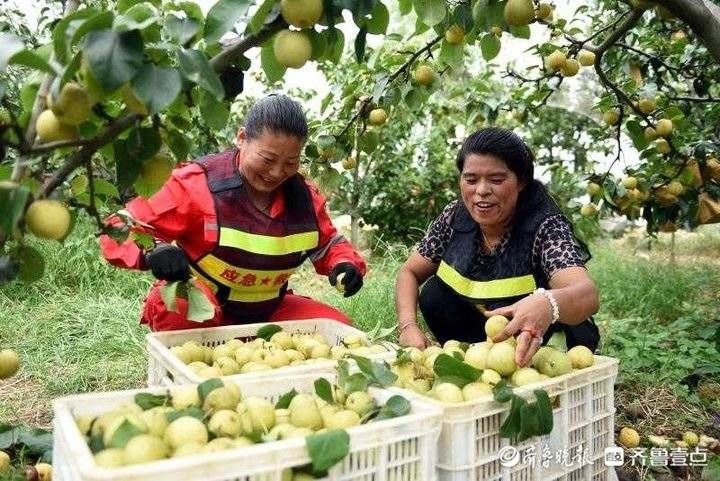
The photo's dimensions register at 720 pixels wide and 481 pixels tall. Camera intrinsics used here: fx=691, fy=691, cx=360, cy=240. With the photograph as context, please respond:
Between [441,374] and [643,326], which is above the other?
[441,374]

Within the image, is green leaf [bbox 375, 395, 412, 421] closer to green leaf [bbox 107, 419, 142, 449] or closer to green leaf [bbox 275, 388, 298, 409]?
green leaf [bbox 275, 388, 298, 409]

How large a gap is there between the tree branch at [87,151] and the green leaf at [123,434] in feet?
1.36

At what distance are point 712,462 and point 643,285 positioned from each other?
2753mm

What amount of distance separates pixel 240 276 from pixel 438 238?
0.74 metres

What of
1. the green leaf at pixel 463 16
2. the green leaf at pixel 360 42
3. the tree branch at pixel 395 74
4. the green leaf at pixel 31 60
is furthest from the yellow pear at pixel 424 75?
the green leaf at pixel 31 60

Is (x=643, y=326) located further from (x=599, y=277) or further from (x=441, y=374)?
(x=441, y=374)

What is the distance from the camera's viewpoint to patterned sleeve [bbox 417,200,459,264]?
8.39 ft

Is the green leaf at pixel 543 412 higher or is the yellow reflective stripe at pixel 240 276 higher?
the yellow reflective stripe at pixel 240 276

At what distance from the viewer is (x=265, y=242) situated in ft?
A: 7.81

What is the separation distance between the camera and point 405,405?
1354 millimetres

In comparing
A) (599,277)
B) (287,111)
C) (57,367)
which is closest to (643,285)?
(599,277)

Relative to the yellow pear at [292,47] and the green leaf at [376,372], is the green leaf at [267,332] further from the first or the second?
the yellow pear at [292,47]

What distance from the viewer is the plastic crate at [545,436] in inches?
53.2

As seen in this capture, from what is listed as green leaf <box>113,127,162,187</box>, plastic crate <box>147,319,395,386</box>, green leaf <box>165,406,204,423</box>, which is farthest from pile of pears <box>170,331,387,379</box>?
green leaf <box>113,127,162,187</box>
